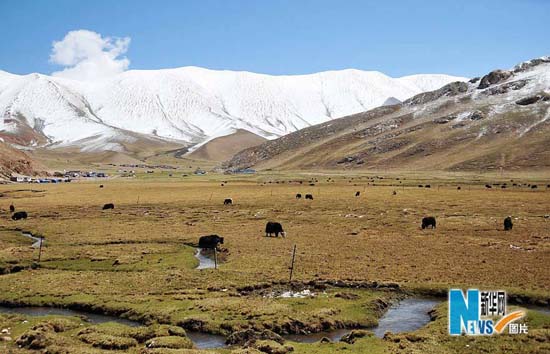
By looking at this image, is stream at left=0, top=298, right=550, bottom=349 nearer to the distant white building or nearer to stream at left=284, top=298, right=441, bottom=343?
stream at left=284, top=298, right=441, bottom=343

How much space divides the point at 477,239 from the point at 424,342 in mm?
23794

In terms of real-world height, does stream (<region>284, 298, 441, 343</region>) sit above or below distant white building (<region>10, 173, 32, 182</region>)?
below

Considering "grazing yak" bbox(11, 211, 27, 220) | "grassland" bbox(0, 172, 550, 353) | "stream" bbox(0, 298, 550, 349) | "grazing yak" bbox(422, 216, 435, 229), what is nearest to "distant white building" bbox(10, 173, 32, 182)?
"grazing yak" bbox(11, 211, 27, 220)

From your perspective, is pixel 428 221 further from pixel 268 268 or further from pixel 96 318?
pixel 96 318

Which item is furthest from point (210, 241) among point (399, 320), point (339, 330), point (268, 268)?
point (399, 320)

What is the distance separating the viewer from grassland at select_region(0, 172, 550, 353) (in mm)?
22281

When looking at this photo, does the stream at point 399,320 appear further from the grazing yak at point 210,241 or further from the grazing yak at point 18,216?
the grazing yak at point 18,216

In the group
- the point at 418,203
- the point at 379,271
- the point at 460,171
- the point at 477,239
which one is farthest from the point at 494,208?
the point at 460,171

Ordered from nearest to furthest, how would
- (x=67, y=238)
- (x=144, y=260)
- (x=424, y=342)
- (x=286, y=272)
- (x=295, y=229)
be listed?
(x=424, y=342)
(x=286, y=272)
(x=144, y=260)
(x=67, y=238)
(x=295, y=229)

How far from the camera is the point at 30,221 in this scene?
192ft

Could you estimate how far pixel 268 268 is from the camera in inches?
1291

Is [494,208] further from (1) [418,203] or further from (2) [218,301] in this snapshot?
(2) [218,301]

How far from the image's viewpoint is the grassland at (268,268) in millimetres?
22281

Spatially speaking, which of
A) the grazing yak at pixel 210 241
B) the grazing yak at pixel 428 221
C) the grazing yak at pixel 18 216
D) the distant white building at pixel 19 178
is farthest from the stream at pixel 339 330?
the distant white building at pixel 19 178
